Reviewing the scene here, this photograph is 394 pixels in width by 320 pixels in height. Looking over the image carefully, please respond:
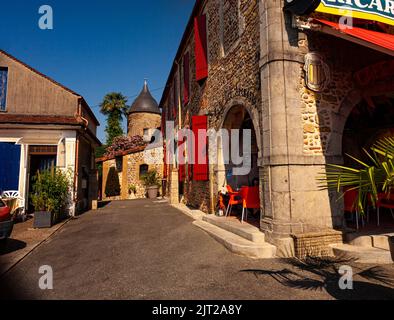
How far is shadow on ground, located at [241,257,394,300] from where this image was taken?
311 cm

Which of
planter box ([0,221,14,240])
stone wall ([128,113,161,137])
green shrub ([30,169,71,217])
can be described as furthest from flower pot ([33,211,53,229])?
stone wall ([128,113,161,137])

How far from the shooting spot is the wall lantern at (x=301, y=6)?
14.7 feet

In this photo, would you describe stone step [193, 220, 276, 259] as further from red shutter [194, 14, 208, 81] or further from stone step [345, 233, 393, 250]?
red shutter [194, 14, 208, 81]

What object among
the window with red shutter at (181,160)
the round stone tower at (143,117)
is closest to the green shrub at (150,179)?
the window with red shutter at (181,160)

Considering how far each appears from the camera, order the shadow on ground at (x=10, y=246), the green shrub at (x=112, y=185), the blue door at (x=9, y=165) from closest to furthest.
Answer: the shadow on ground at (x=10, y=246) → the blue door at (x=9, y=165) → the green shrub at (x=112, y=185)

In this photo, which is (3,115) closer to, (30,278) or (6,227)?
(6,227)

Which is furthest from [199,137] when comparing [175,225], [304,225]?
[304,225]

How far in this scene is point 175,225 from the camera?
7605mm

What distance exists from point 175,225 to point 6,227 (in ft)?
13.4

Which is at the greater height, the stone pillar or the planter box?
the stone pillar

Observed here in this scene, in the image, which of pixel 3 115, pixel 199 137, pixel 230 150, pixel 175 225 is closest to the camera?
pixel 175 225

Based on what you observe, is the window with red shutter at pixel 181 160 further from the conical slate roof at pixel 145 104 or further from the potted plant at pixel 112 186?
the conical slate roof at pixel 145 104

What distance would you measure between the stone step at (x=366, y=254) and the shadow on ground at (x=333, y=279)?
106mm

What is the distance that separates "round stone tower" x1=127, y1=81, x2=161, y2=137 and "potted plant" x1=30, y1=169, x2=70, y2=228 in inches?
840
